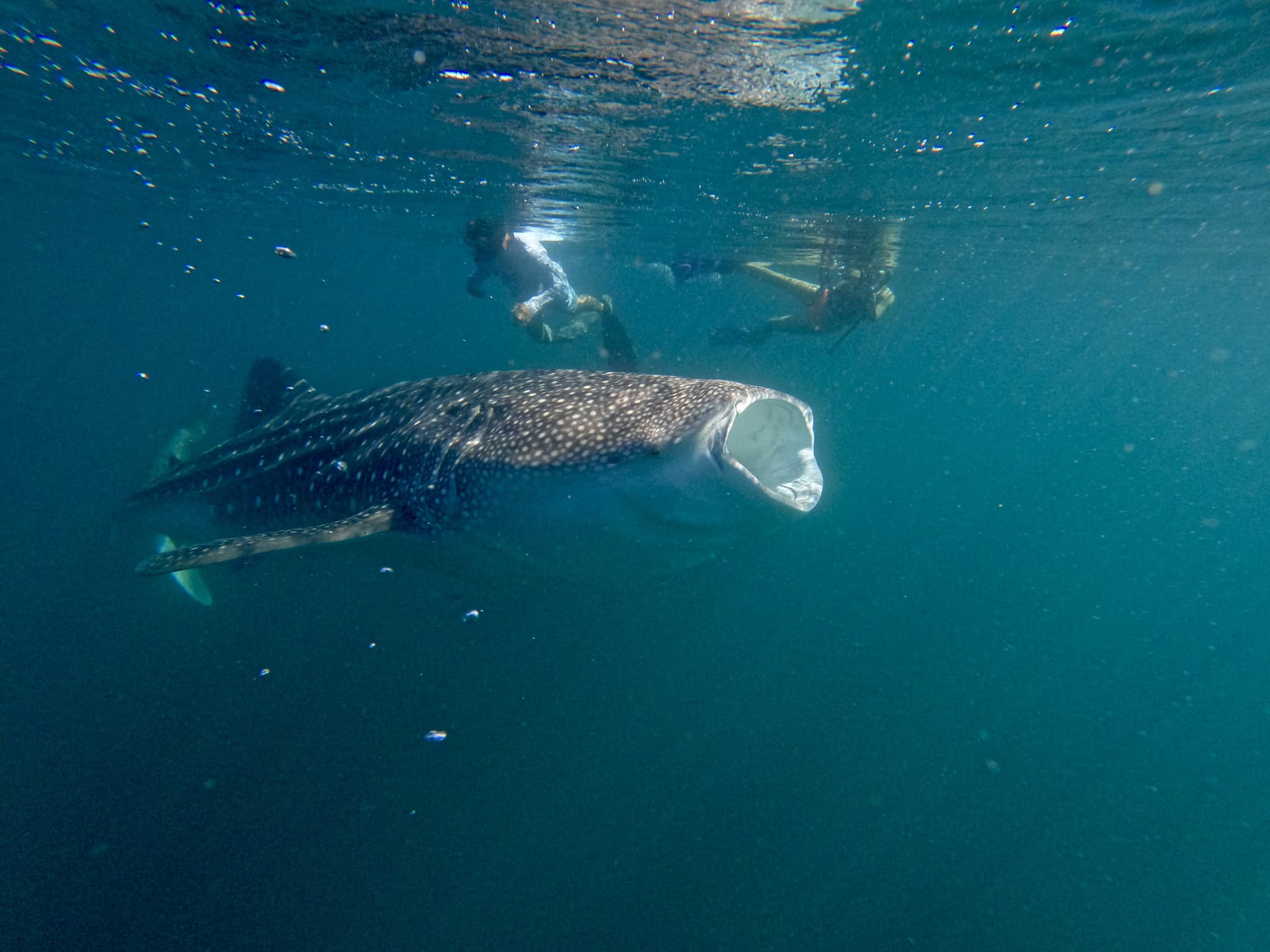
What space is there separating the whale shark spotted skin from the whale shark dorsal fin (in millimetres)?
1953

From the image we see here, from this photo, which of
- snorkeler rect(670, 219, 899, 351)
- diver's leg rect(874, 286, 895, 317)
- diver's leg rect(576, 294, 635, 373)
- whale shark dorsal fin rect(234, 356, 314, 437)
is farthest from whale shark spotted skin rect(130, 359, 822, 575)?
diver's leg rect(874, 286, 895, 317)

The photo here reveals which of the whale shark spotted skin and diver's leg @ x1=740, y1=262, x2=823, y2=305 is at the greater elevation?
the whale shark spotted skin

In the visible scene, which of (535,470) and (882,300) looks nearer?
(535,470)

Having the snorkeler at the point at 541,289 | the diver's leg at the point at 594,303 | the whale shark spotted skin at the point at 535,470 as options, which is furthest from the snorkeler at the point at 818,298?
the whale shark spotted skin at the point at 535,470

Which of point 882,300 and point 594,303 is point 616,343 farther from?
point 882,300

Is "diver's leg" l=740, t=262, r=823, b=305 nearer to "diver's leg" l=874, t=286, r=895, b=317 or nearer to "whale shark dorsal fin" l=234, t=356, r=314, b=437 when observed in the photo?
"diver's leg" l=874, t=286, r=895, b=317

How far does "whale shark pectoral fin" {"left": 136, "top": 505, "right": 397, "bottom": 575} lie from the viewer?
3.96 meters

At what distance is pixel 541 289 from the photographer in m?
12.0

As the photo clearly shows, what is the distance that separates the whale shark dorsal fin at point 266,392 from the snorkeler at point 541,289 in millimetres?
3446

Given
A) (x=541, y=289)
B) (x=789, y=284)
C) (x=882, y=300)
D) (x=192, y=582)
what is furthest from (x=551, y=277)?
(x=882, y=300)

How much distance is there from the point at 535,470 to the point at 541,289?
897cm

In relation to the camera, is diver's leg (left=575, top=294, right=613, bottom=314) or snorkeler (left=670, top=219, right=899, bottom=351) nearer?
diver's leg (left=575, top=294, right=613, bottom=314)

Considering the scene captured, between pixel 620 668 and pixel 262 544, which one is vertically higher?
pixel 262 544

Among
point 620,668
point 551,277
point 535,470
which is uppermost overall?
point 535,470
